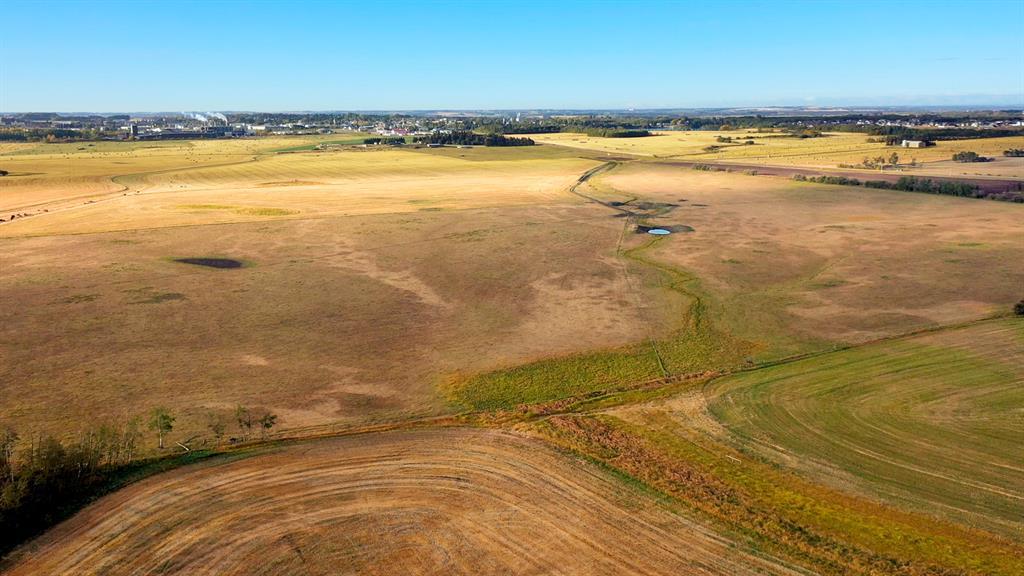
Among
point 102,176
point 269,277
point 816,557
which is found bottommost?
point 816,557

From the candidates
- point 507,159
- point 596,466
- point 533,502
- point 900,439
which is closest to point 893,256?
point 900,439

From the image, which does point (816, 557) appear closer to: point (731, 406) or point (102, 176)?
point (731, 406)

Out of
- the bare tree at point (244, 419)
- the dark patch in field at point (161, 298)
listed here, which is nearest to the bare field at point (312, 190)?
the dark patch in field at point (161, 298)

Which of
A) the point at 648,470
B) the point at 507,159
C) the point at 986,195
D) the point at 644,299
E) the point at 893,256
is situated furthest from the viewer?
the point at 507,159

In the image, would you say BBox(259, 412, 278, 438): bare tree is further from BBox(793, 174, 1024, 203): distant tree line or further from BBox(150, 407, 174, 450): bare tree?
BBox(793, 174, 1024, 203): distant tree line

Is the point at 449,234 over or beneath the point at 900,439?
over

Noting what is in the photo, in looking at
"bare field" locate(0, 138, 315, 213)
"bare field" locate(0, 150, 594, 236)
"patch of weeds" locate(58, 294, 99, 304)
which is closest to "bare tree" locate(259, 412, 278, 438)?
"patch of weeds" locate(58, 294, 99, 304)

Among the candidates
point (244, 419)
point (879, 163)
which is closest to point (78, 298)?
point (244, 419)
